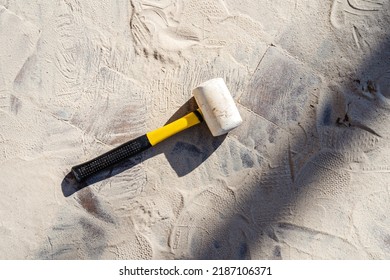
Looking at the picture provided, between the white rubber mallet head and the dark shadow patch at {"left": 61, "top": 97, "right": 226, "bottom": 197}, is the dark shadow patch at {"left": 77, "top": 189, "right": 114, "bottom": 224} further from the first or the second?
the white rubber mallet head

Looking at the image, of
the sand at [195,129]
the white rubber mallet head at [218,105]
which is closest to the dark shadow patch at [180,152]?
the sand at [195,129]

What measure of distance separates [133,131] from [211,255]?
2.52 ft

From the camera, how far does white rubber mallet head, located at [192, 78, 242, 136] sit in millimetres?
1999

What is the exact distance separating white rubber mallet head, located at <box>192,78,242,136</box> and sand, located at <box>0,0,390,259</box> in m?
0.14

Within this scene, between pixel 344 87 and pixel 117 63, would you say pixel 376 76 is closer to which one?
pixel 344 87

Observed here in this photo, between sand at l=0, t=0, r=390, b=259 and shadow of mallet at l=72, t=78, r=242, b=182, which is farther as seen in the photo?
sand at l=0, t=0, r=390, b=259

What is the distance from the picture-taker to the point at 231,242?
2180 mm

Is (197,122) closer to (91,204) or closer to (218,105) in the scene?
(218,105)

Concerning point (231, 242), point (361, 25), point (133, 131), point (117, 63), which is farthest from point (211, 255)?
point (361, 25)

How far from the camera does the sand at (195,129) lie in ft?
7.03

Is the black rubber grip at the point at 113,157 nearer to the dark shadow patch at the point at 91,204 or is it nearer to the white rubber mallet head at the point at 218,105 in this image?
the dark shadow patch at the point at 91,204

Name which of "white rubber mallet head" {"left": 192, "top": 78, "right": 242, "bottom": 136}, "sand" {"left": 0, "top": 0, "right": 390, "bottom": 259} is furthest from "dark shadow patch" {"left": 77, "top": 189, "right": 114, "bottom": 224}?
"white rubber mallet head" {"left": 192, "top": 78, "right": 242, "bottom": 136}

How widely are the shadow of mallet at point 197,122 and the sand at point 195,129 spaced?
7 centimetres

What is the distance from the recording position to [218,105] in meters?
2.00
